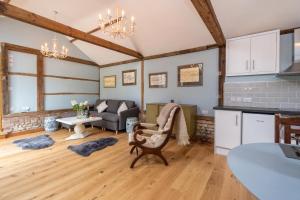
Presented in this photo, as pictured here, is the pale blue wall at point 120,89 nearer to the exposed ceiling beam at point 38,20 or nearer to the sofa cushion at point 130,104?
the sofa cushion at point 130,104

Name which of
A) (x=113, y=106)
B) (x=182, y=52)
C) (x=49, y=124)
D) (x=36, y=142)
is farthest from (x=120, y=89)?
(x=36, y=142)

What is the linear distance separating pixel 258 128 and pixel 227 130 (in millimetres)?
498

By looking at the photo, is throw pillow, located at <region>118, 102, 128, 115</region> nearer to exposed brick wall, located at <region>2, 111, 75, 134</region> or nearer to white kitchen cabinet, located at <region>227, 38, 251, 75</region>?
exposed brick wall, located at <region>2, 111, 75, 134</region>

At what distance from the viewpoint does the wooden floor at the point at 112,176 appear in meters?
1.85

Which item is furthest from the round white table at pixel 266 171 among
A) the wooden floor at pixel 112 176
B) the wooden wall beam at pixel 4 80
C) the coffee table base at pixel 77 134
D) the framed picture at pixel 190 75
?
the wooden wall beam at pixel 4 80

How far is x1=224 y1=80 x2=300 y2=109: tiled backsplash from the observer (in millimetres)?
2855

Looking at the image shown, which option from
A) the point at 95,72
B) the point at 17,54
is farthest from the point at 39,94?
the point at 95,72

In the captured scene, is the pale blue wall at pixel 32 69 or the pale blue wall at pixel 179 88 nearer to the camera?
the pale blue wall at pixel 179 88

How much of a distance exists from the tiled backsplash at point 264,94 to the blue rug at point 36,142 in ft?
14.0

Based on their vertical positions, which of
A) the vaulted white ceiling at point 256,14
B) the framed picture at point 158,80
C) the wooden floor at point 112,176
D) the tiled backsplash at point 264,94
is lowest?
the wooden floor at point 112,176

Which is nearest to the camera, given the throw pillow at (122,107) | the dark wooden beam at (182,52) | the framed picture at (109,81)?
the dark wooden beam at (182,52)

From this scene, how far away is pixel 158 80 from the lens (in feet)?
15.6

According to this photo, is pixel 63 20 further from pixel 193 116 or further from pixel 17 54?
pixel 193 116

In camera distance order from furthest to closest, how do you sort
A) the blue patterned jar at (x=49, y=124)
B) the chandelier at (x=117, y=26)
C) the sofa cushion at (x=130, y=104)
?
the sofa cushion at (x=130, y=104) → the blue patterned jar at (x=49, y=124) → the chandelier at (x=117, y=26)
